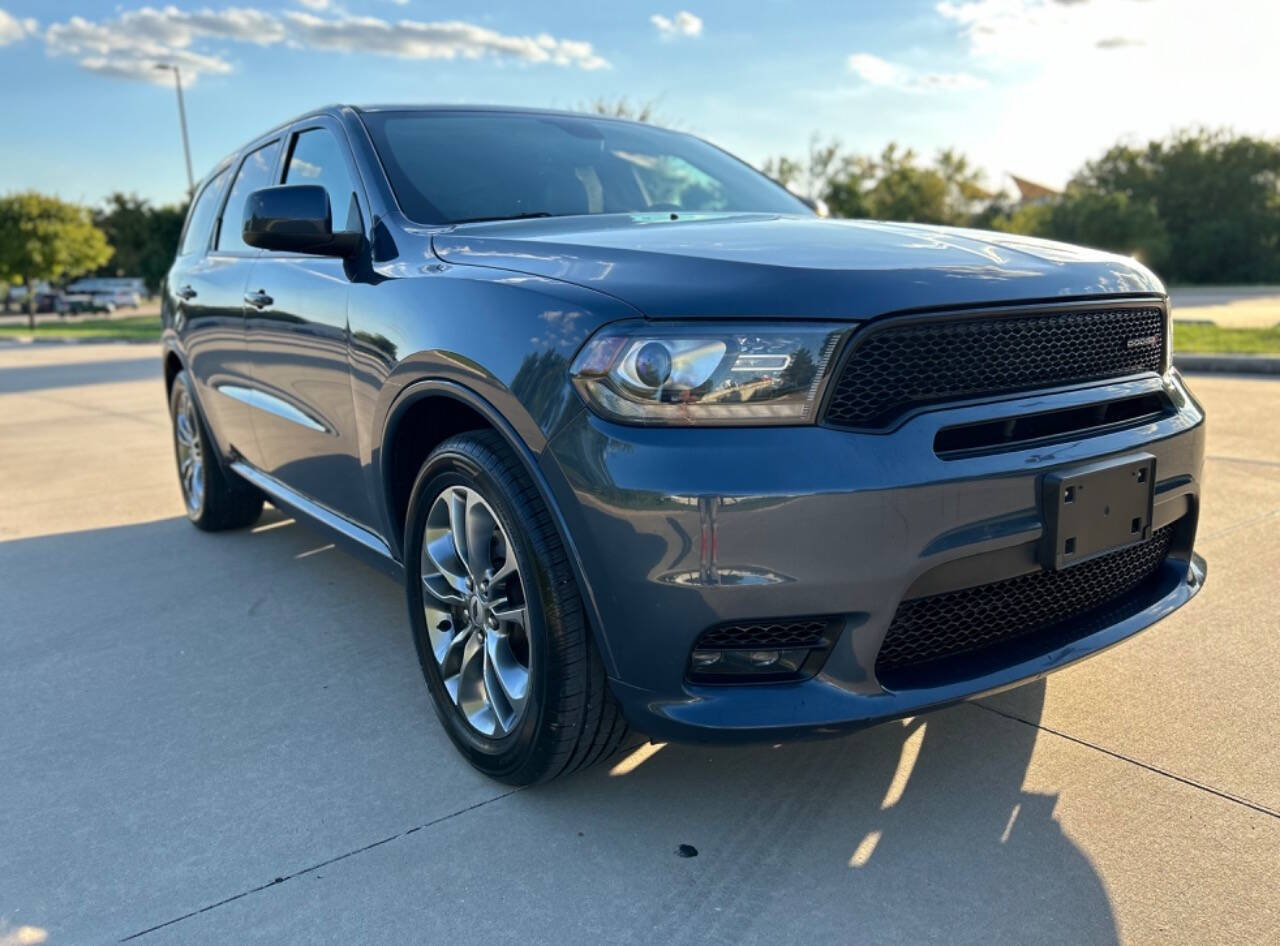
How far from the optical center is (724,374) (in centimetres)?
194

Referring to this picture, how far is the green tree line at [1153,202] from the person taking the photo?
1216 inches

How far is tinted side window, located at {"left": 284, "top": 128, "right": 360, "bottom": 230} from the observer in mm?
3162

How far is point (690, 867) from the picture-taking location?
6.95ft

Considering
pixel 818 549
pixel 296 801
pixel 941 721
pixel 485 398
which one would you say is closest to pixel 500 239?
pixel 485 398

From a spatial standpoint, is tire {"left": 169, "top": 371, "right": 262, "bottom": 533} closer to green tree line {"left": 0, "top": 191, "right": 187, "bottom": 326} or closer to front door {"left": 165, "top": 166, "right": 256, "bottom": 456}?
front door {"left": 165, "top": 166, "right": 256, "bottom": 456}

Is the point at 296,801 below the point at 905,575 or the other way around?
below

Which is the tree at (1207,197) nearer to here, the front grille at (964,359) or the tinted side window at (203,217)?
the tinted side window at (203,217)

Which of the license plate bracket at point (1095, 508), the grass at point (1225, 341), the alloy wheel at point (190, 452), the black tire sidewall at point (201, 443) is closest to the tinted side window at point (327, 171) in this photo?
the black tire sidewall at point (201, 443)

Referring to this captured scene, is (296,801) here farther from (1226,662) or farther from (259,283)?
(1226,662)

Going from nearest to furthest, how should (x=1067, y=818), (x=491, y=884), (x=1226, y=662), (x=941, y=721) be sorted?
(x=491, y=884) → (x=1067, y=818) → (x=941, y=721) → (x=1226, y=662)

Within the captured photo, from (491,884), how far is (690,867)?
0.41 metres

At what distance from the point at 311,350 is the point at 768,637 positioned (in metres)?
1.91

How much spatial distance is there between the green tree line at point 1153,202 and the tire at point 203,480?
29.2 meters

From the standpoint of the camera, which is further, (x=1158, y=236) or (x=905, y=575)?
(x=1158, y=236)
